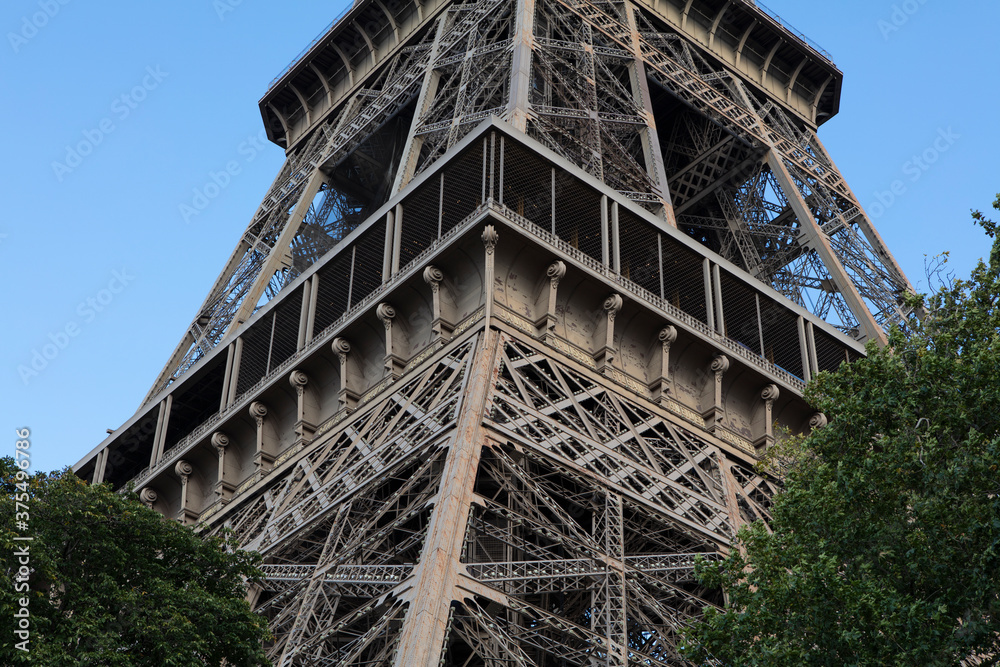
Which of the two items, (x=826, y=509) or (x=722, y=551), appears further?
(x=722, y=551)

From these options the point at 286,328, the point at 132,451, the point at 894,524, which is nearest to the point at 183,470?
the point at 286,328

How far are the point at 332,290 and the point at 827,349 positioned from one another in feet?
34.7

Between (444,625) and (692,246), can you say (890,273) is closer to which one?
(692,246)

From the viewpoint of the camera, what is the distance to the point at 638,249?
95.9 ft

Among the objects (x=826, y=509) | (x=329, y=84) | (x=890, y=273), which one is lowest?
(x=826, y=509)

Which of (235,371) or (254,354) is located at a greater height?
(254,354)

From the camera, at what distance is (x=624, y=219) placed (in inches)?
1146

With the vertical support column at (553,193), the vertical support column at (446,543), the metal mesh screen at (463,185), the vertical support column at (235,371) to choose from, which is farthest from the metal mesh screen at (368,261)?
the vertical support column at (446,543)

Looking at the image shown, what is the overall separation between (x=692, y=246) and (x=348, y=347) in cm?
731

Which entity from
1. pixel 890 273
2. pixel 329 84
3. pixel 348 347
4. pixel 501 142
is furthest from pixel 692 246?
pixel 329 84

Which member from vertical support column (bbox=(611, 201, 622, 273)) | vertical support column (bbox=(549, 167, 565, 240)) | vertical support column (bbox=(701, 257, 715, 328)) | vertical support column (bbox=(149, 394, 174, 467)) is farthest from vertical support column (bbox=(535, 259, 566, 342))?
vertical support column (bbox=(149, 394, 174, 467))

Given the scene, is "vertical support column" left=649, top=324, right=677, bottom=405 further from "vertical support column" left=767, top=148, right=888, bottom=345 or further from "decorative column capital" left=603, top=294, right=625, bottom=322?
"vertical support column" left=767, top=148, right=888, bottom=345

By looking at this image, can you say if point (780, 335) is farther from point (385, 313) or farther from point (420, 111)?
point (420, 111)

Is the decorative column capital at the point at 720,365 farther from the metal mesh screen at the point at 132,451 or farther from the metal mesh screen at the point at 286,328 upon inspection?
the metal mesh screen at the point at 132,451
